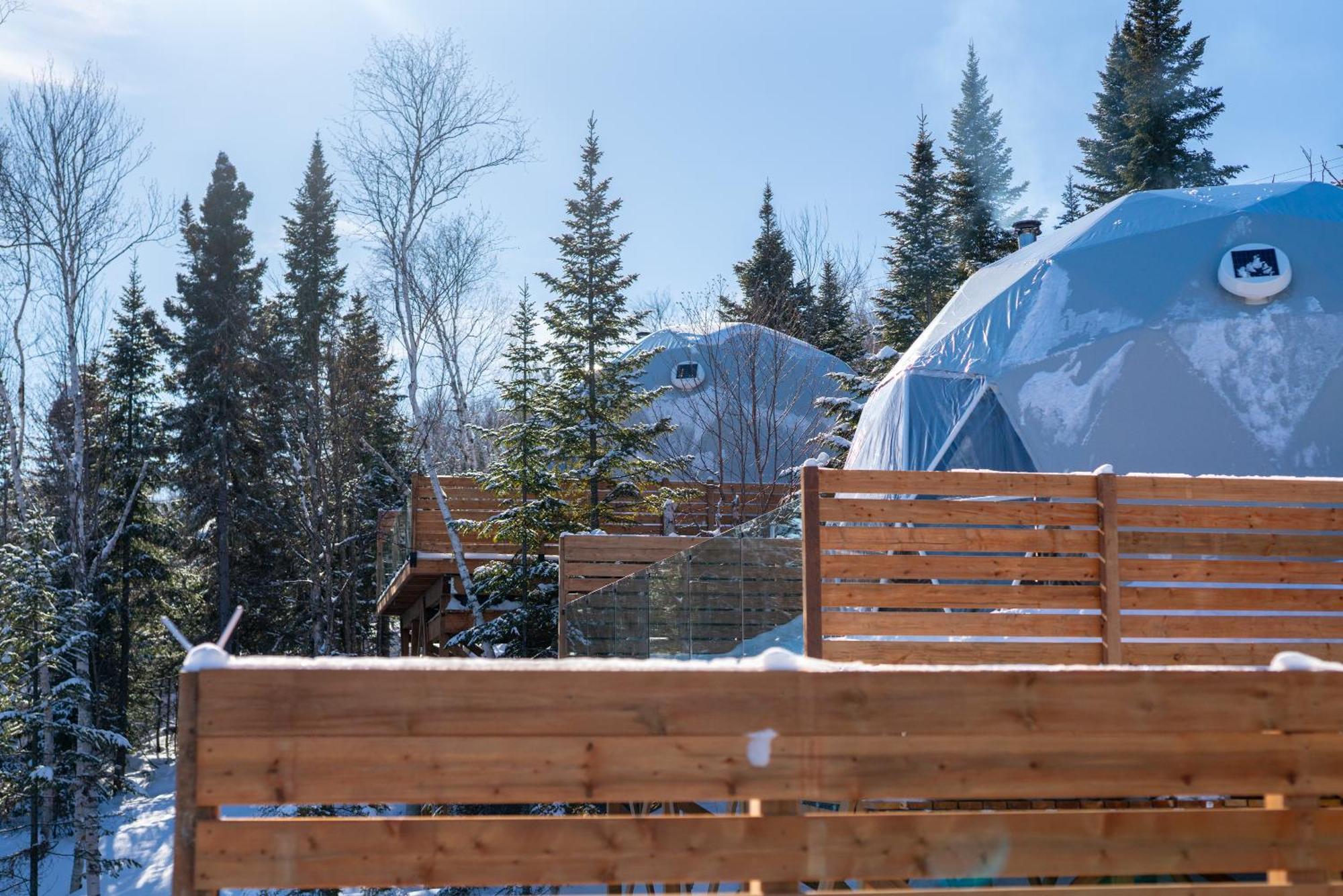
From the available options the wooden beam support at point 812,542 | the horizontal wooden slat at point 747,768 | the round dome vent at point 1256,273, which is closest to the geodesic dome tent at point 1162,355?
the round dome vent at point 1256,273

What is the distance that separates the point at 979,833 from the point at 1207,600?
5777 mm

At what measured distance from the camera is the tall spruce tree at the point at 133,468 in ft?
111

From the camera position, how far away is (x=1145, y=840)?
3.48 metres

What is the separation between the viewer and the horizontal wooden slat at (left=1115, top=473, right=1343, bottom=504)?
27.2ft

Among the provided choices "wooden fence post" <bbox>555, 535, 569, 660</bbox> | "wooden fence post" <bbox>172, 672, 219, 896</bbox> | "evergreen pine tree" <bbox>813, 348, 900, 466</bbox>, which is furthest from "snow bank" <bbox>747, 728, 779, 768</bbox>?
"evergreen pine tree" <bbox>813, 348, 900, 466</bbox>

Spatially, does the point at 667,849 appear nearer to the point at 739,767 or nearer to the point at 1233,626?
the point at 739,767

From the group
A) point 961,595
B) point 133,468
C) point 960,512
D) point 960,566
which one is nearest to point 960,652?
point 961,595

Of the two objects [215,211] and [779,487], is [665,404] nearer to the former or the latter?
[779,487]

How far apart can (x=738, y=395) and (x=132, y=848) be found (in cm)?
1932

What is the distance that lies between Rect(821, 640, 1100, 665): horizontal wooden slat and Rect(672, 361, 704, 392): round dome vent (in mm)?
22581

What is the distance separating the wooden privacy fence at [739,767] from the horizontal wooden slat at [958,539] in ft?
14.8

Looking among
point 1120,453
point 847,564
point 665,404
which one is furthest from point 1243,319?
point 665,404

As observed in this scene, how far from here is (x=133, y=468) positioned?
1331 inches

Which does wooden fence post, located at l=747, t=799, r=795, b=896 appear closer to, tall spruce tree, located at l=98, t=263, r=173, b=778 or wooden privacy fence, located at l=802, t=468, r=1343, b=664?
wooden privacy fence, located at l=802, t=468, r=1343, b=664
